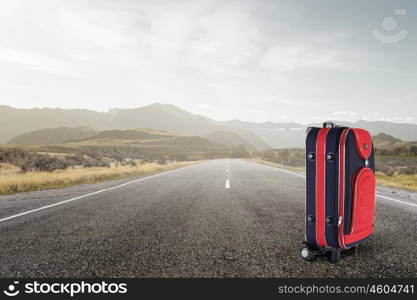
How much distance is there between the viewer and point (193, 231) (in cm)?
361

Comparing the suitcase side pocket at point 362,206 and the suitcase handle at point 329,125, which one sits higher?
the suitcase handle at point 329,125

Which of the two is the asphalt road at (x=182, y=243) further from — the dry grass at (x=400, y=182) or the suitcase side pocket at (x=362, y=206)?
the dry grass at (x=400, y=182)

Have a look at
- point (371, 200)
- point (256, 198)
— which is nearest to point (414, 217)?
point (371, 200)

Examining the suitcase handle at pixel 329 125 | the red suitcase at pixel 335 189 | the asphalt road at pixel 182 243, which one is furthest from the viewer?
the suitcase handle at pixel 329 125

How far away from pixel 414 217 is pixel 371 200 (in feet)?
7.79

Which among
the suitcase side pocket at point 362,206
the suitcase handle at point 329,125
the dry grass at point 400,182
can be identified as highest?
the suitcase handle at point 329,125

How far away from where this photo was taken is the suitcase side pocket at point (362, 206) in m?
2.73

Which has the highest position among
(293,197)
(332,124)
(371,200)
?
(332,124)

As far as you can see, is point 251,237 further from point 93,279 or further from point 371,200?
point 93,279

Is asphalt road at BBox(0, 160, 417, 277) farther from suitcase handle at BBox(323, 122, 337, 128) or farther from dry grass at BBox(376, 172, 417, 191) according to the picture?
dry grass at BBox(376, 172, 417, 191)

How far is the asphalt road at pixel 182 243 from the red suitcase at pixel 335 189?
239mm

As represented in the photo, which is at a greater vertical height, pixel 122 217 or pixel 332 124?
pixel 332 124
